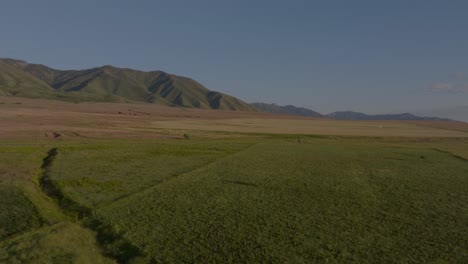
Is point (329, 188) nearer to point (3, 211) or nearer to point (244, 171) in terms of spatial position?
point (244, 171)

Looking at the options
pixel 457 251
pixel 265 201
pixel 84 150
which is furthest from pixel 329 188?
pixel 84 150

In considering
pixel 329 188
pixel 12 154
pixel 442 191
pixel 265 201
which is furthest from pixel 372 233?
pixel 12 154

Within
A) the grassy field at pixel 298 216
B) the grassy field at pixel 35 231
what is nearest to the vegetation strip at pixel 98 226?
the grassy field at pixel 35 231

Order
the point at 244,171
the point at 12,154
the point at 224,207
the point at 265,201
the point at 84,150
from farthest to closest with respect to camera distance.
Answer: the point at 84,150 → the point at 12,154 → the point at 244,171 → the point at 265,201 → the point at 224,207

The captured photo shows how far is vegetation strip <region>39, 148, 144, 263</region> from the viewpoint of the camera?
78.4 feet

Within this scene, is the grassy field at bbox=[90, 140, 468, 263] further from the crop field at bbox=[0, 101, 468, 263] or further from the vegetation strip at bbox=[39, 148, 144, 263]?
the vegetation strip at bbox=[39, 148, 144, 263]

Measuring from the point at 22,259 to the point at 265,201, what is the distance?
20.8 meters

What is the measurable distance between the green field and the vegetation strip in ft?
0.34

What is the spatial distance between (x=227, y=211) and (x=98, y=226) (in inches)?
409

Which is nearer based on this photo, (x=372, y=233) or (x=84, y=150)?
(x=372, y=233)

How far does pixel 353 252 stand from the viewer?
2427 cm

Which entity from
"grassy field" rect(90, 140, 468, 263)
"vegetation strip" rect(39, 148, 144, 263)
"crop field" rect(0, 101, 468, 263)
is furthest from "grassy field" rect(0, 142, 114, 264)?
"grassy field" rect(90, 140, 468, 263)

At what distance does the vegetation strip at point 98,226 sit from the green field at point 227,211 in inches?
4.1

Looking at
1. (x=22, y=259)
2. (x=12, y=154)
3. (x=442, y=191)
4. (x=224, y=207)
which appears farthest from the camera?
(x=12, y=154)
